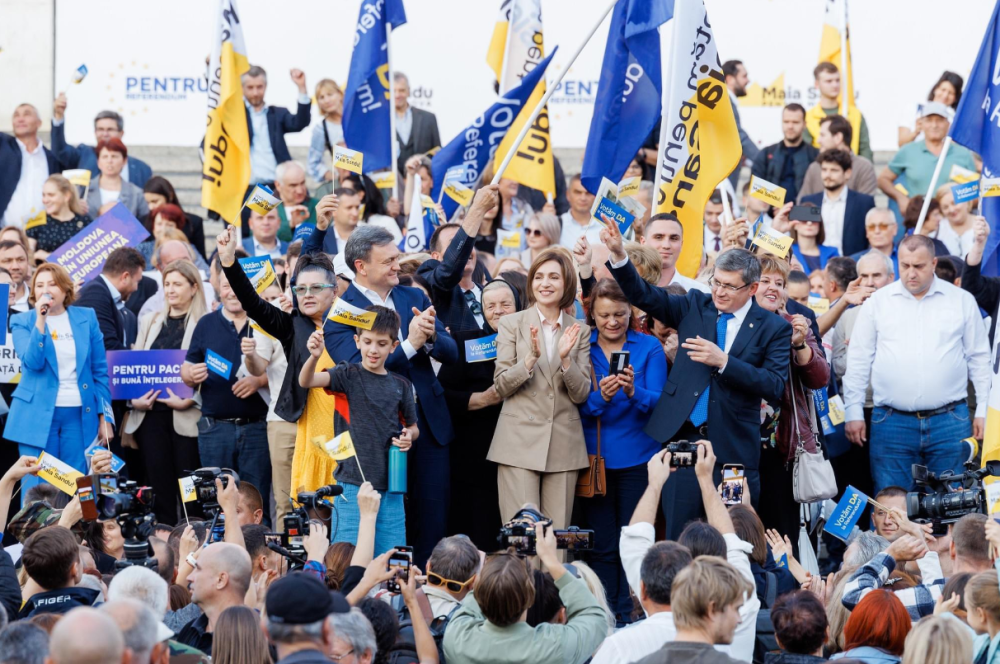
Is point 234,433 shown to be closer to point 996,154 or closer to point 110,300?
point 110,300

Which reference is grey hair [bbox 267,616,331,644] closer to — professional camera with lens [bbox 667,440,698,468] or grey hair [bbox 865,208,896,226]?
professional camera with lens [bbox 667,440,698,468]

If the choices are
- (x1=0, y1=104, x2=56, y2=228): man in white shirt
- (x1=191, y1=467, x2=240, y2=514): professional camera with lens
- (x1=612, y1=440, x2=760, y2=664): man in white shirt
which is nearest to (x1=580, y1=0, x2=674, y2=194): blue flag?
(x1=612, y1=440, x2=760, y2=664): man in white shirt

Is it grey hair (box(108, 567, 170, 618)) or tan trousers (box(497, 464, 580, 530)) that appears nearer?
grey hair (box(108, 567, 170, 618))

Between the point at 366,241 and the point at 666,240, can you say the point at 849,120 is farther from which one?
the point at 366,241

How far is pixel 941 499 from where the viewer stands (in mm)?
6832

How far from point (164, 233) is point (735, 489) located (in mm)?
6196

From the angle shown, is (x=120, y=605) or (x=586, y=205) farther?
(x=586, y=205)

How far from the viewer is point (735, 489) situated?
7.40m

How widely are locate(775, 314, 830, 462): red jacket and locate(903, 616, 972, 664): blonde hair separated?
3.65 m

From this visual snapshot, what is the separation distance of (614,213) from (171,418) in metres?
3.52

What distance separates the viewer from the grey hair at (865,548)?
7253mm

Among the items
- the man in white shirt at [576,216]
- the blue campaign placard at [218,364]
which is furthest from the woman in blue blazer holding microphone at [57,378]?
the man in white shirt at [576,216]

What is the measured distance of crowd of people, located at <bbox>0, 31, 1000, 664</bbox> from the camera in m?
5.66

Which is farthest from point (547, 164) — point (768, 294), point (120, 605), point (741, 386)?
point (120, 605)
